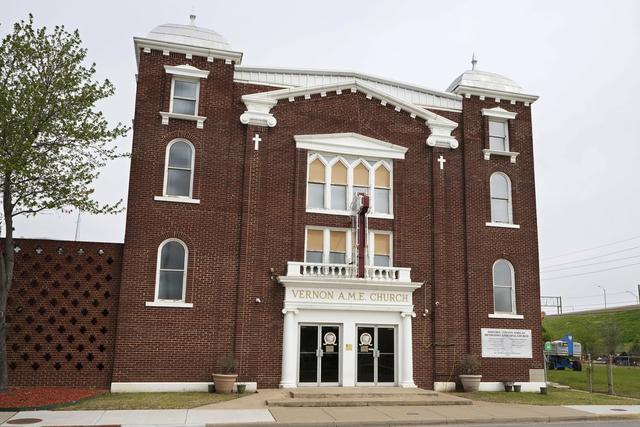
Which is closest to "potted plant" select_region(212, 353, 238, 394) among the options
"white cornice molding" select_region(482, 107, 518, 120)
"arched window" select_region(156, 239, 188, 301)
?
"arched window" select_region(156, 239, 188, 301)

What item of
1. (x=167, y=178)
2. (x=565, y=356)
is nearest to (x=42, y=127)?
(x=167, y=178)

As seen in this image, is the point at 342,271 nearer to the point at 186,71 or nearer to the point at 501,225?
the point at 501,225

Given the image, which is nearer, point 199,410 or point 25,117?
point 199,410

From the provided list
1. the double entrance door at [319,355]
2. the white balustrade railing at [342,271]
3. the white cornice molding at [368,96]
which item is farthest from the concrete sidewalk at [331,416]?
the white cornice molding at [368,96]

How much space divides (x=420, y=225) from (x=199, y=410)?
1129cm

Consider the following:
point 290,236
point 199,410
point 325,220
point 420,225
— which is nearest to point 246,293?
point 290,236

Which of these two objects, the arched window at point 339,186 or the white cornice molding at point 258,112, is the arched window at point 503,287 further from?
the white cornice molding at point 258,112

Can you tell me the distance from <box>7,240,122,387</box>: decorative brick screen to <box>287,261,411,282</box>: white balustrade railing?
6.14 metres

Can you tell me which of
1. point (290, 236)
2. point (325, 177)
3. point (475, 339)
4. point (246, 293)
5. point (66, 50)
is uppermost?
point (66, 50)

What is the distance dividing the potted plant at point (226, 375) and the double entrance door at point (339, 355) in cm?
243

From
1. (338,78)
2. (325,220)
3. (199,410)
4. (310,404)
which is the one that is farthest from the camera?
(338,78)

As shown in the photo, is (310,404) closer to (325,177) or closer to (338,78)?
(325,177)

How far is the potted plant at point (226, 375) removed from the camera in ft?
65.2

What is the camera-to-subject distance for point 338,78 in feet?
80.1
